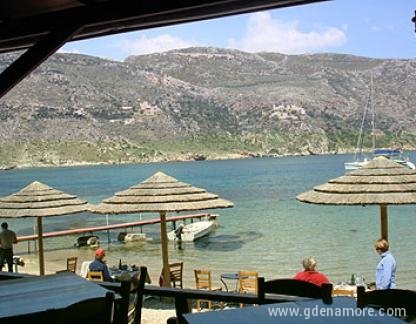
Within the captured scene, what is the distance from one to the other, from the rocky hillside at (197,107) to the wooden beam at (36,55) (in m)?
96.6

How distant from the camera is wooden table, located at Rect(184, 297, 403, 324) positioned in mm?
2035

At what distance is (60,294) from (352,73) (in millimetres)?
134386

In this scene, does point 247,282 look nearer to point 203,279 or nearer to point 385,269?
point 203,279

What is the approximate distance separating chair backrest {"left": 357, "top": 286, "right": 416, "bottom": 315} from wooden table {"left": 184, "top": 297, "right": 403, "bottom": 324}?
0.05 meters

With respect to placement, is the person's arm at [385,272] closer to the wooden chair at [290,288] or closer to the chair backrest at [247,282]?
the chair backrest at [247,282]

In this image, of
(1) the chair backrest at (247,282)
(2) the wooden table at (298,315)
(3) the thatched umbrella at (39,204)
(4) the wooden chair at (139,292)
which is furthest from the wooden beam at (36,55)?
(3) the thatched umbrella at (39,204)

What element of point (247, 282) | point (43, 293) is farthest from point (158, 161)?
point (43, 293)

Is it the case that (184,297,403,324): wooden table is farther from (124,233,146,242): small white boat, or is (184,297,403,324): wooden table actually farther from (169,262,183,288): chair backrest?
(124,233,146,242): small white boat

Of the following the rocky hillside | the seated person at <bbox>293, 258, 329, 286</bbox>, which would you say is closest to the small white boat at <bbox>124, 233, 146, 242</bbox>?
the seated person at <bbox>293, 258, 329, 286</bbox>

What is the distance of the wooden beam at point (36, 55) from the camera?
291 centimetres

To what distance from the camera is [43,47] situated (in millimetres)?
2945

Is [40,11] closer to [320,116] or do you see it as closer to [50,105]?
[50,105]

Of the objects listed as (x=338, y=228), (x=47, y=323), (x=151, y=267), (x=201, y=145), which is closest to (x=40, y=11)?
(x=47, y=323)

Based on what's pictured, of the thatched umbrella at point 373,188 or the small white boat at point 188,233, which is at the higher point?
the thatched umbrella at point 373,188
